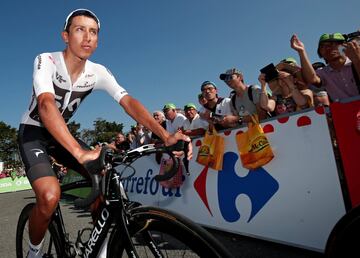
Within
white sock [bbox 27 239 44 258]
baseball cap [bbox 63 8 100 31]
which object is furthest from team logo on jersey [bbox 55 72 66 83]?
white sock [bbox 27 239 44 258]

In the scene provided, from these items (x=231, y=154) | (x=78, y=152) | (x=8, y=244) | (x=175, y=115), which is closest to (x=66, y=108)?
(x=78, y=152)

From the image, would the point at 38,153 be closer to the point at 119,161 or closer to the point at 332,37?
the point at 119,161

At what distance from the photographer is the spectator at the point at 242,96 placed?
5031 millimetres

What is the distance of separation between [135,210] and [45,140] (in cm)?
146

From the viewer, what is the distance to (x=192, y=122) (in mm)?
6852

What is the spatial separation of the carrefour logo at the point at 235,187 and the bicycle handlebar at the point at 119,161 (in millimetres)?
2344

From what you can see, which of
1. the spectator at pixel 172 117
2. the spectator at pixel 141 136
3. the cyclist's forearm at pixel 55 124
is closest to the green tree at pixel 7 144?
the spectator at pixel 141 136

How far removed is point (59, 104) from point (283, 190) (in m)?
2.80

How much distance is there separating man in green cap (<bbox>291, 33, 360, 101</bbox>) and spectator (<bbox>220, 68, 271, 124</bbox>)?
99cm

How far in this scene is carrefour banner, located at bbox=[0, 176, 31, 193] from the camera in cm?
2171

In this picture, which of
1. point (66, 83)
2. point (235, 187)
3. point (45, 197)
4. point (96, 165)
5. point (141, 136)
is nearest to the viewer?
point (96, 165)

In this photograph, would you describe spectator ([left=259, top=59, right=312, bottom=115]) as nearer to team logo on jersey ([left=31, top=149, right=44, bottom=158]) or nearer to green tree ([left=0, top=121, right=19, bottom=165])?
team logo on jersey ([left=31, top=149, right=44, bottom=158])

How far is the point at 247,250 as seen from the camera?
3.85 m

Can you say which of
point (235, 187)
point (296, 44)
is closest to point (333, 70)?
point (296, 44)
